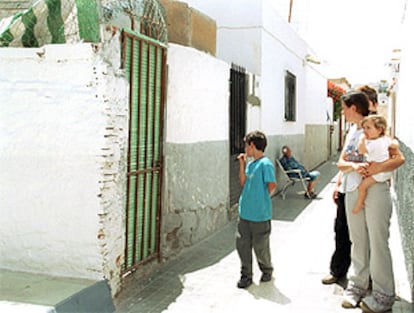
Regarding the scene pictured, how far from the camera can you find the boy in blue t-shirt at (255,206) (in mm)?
4340

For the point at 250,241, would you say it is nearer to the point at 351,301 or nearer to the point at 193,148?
the point at 351,301

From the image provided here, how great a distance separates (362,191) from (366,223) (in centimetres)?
29

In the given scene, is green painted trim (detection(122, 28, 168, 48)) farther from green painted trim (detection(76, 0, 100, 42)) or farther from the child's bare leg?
the child's bare leg

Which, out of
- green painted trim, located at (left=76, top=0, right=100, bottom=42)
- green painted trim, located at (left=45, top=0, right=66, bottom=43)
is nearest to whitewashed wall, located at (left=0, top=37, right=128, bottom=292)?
green painted trim, located at (left=76, top=0, right=100, bottom=42)

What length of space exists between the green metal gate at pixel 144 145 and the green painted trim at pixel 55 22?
56 centimetres

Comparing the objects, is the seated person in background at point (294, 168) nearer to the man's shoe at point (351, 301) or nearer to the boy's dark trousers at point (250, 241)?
the boy's dark trousers at point (250, 241)

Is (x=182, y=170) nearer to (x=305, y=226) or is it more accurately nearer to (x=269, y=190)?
(x=269, y=190)

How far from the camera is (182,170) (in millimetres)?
5383

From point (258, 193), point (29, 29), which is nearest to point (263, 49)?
point (258, 193)

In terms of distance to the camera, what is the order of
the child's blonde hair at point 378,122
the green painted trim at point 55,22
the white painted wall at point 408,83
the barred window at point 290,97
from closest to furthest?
the child's blonde hair at point 378,122 → the green painted trim at point 55,22 → the white painted wall at point 408,83 → the barred window at point 290,97

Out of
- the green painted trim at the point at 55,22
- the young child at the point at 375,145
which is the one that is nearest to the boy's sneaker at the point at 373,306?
the young child at the point at 375,145

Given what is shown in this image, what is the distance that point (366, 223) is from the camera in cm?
381

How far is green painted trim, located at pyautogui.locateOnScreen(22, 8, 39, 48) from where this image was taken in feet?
13.4

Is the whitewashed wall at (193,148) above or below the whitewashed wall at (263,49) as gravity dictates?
below
